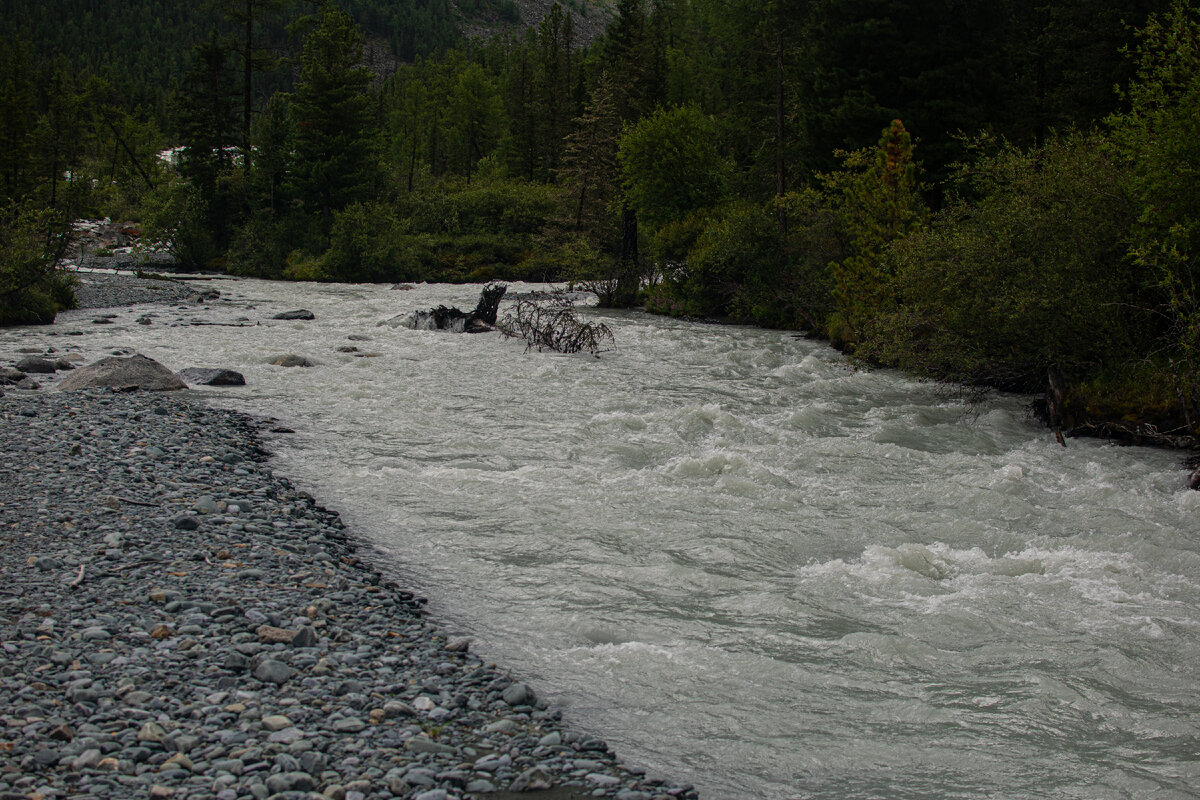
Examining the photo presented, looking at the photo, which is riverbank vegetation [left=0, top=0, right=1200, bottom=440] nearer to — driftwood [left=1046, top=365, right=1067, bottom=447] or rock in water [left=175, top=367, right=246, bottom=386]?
driftwood [left=1046, top=365, right=1067, bottom=447]

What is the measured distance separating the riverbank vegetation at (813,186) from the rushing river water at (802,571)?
2.45 m

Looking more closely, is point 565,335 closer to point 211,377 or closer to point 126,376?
point 211,377

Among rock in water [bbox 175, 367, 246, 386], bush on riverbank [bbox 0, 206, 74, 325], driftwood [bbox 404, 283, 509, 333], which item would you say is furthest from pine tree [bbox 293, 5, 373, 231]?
rock in water [bbox 175, 367, 246, 386]

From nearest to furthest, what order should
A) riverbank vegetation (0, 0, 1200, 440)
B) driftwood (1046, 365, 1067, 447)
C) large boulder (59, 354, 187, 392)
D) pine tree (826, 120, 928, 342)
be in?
riverbank vegetation (0, 0, 1200, 440) < driftwood (1046, 365, 1067, 447) < large boulder (59, 354, 187, 392) < pine tree (826, 120, 928, 342)

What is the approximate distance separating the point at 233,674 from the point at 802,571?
18.1 ft

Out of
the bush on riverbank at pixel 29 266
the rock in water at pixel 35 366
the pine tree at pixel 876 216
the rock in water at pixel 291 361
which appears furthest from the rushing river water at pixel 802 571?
the bush on riverbank at pixel 29 266

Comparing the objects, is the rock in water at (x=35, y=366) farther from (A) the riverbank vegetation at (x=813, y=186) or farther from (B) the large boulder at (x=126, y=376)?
(A) the riverbank vegetation at (x=813, y=186)

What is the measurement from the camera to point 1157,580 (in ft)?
29.0

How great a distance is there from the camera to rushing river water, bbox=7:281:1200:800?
5.96 meters

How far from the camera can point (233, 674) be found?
6039 mm

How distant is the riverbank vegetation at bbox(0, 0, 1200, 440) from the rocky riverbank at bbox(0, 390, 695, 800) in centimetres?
1207

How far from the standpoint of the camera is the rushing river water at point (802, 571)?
5.96 m

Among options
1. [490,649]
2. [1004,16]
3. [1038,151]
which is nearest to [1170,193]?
[1038,151]

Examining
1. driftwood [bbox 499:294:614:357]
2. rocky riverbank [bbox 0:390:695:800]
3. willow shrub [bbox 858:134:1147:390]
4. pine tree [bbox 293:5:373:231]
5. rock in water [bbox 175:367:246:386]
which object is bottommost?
rocky riverbank [bbox 0:390:695:800]
